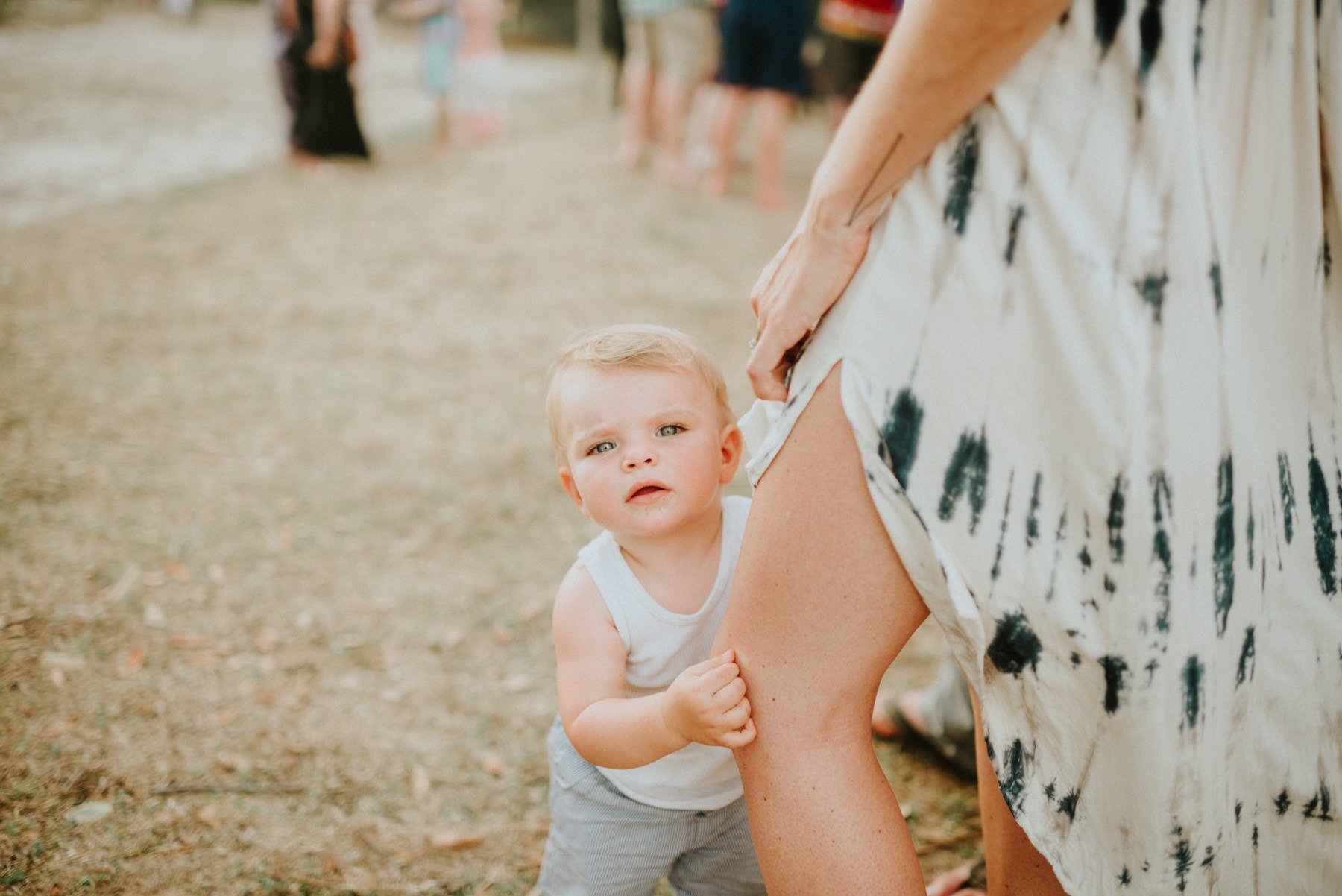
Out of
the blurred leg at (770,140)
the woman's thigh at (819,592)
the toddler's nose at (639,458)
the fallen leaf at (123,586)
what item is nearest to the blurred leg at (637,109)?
the blurred leg at (770,140)

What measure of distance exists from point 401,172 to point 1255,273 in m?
7.96

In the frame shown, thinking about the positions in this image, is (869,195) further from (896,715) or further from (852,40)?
(852,40)

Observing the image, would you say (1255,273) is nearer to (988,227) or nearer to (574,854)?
(988,227)

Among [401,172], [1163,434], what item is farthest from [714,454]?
[401,172]

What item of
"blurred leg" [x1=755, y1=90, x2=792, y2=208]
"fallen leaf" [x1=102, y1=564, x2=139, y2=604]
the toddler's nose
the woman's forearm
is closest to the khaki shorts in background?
"blurred leg" [x1=755, y1=90, x2=792, y2=208]

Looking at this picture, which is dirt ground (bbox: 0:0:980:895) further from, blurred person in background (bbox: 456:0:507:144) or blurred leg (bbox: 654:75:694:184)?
blurred person in background (bbox: 456:0:507:144)

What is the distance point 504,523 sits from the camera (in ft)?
11.0

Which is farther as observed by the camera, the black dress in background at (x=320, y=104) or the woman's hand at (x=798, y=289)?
the black dress in background at (x=320, y=104)

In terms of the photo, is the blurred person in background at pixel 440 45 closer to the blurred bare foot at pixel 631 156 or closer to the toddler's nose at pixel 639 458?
the blurred bare foot at pixel 631 156

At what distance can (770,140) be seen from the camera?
7098 millimetres

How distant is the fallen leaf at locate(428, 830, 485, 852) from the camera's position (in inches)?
82.7

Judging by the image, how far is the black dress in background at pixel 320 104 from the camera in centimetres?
768

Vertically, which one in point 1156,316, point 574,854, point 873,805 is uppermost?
point 1156,316

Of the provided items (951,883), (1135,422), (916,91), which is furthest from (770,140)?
(1135,422)
